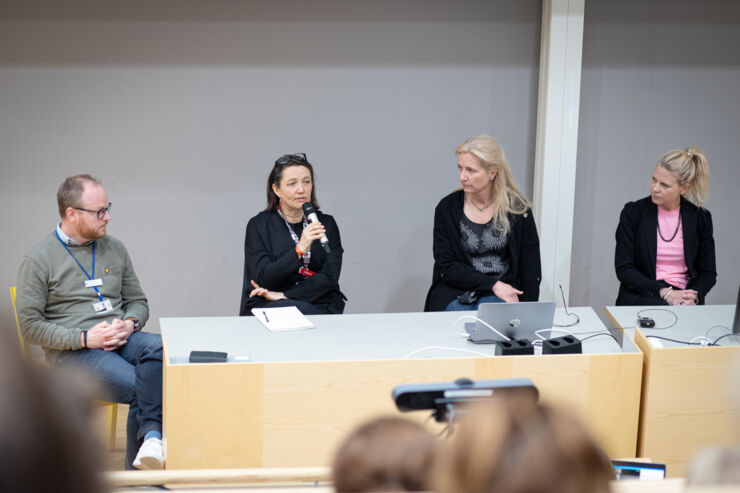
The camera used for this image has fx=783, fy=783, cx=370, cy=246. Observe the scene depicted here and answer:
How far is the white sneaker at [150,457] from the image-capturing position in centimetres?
266

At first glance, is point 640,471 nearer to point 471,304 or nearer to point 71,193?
point 471,304

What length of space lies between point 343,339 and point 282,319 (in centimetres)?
31

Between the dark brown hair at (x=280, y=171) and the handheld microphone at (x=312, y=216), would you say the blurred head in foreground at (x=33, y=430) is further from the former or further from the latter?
the dark brown hair at (x=280, y=171)

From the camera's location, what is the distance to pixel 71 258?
3.21 m

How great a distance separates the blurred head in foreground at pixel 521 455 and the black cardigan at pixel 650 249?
10.5ft

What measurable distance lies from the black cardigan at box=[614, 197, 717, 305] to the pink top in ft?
0.08

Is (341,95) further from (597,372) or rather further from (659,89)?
(597,372)

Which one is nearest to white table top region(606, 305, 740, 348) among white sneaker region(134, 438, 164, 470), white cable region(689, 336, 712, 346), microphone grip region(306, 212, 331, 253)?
white cable region(689, 336, 712, 346)

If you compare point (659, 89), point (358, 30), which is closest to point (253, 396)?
point (358, 30)

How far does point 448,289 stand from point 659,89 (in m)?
1.94

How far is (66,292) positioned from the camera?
318cm

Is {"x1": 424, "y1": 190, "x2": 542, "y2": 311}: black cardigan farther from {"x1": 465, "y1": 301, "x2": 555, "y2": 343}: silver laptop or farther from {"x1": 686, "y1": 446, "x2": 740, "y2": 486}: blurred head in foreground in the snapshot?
{"x1": 686, "y1": 446, "x2": 740, "y2": 486}: blurred head in foreground

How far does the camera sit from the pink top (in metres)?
3.94

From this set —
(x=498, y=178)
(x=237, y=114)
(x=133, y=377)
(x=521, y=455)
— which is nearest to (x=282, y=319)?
(x=133, y=377)
